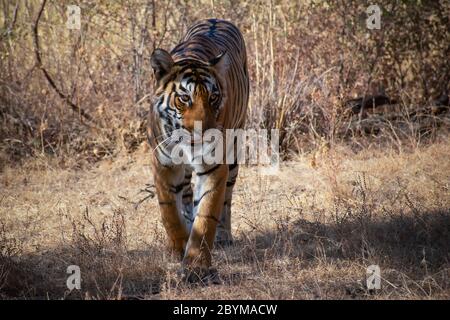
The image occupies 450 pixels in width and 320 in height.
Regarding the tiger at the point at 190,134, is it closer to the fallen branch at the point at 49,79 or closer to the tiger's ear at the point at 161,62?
the tiger's ear at the point at 161,62

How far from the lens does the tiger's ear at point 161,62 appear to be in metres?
4.99

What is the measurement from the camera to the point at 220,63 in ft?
17.0

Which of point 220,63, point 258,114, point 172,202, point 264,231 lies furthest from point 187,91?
point 258,114

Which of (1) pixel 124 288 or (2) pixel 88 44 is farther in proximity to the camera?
(2) pixel 88 44

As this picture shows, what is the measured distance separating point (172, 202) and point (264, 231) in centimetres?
A: 107

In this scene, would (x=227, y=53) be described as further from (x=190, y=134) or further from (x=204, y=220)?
(x=204, y=220)

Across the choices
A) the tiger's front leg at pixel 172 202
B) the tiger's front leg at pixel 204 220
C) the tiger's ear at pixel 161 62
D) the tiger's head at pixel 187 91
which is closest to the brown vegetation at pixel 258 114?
the tiger's front leg at pixel 172 202

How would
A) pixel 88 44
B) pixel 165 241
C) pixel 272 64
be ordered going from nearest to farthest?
pixel 165 241 < pixel 272 64 < pixel 88 44

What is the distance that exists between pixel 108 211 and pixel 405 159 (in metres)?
2.81

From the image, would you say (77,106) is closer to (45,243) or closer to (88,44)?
(88,44)

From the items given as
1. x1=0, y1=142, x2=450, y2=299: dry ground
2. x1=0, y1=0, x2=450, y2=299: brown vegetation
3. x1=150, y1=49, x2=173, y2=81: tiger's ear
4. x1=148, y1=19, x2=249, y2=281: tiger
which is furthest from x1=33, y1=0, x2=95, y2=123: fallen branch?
x1=150, y1=49, x2=173, y2=81: tiger's ear

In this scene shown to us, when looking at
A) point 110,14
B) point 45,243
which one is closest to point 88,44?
point 110,14

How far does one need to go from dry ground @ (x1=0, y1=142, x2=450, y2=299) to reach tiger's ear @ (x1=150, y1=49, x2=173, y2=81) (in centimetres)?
111
